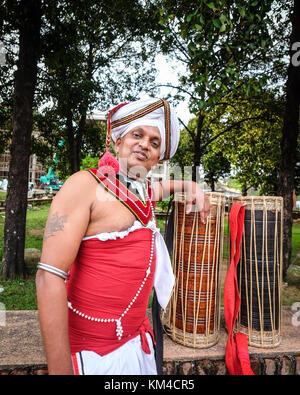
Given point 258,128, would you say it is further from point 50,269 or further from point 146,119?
point 50,269

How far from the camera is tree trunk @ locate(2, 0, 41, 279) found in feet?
17.6

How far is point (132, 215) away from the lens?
4.65 feet

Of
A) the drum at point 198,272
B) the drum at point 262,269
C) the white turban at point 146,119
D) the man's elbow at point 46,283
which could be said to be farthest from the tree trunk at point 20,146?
the man's elbow at point 46,283

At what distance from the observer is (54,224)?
118 cm

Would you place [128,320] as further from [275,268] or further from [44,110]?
[44,110]

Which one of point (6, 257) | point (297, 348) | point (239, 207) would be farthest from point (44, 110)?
point (297, 348)

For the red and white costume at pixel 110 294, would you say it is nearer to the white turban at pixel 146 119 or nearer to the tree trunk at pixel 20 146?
the white turban at pixel 146 119

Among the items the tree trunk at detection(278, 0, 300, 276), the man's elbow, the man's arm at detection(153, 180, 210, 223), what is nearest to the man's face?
the man's arm at detection(153, 180, 210, 223)

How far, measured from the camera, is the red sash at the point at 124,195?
1.37 m

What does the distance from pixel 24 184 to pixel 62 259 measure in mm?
4991

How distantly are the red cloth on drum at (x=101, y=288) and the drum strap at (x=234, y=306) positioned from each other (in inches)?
39.3

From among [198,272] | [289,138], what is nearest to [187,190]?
[198,272]

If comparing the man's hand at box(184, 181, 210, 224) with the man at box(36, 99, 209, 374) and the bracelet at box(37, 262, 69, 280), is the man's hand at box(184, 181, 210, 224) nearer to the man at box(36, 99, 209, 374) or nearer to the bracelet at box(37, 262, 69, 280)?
the man at box(36, 99, 209, 374)

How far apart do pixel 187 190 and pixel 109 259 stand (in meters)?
0.95
